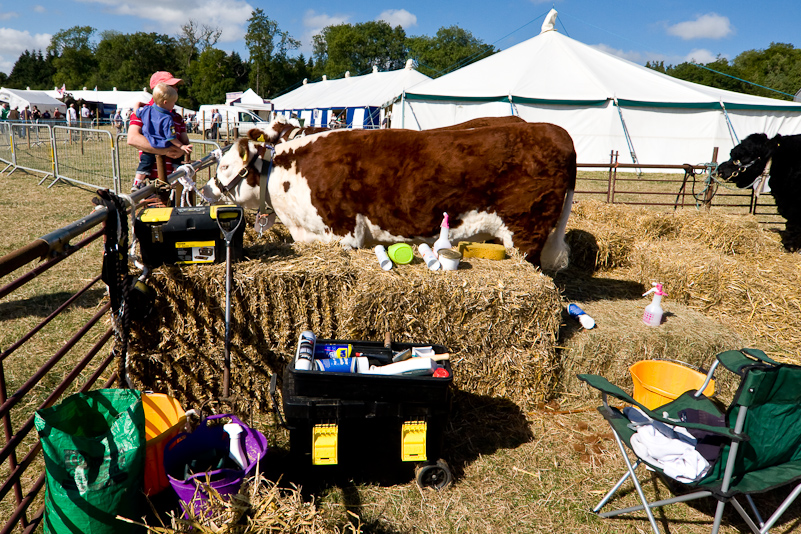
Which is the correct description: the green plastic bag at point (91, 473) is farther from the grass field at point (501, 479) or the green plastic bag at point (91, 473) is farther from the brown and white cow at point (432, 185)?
the brown and white cow at point (432, 185)

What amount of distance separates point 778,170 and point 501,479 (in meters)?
7.63

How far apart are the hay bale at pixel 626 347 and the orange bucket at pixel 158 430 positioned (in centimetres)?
281

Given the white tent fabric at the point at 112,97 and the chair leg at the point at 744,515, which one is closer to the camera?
the chair leg at the point at 744,515

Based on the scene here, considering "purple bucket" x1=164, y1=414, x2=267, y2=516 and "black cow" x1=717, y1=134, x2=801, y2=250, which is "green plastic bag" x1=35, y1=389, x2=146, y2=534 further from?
"black cow" x1=717, y1=134, x2=801, y2=250

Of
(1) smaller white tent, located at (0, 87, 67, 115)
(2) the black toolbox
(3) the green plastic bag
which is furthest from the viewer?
(1) smaller white tent, located at (0, 87, 67, 115)

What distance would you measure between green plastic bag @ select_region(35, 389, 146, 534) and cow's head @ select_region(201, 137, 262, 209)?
10.5 ft

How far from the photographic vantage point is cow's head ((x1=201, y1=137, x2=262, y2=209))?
4969mm

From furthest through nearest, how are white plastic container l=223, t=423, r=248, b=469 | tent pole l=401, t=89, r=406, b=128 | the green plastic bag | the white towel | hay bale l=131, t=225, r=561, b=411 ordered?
Result: tent pole l=401, t=89, r=406, b=128
hay bale l=131, t=225, r=561, b=411
white plastic container l=223, t=423, r=248, b=469
the white towel
the green plastic bag

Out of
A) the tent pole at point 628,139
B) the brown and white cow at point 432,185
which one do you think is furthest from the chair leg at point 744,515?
the tent pole at point 628,139

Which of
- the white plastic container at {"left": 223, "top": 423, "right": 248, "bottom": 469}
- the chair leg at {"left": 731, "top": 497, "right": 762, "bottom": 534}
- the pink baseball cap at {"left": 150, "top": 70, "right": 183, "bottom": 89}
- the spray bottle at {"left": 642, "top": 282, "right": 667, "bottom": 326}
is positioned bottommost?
the chair leg at {"left": 731, "top": 497, "right": 762, "bottom": 534}

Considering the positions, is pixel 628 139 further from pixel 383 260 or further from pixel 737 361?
pixel 737 361

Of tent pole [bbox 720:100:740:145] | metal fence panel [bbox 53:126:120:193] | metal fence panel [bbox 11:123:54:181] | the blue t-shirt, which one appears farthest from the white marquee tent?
the blue t-shirt

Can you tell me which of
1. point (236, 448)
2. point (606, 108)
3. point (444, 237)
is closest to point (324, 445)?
point (236, 448)

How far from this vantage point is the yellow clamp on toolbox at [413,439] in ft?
9.36
